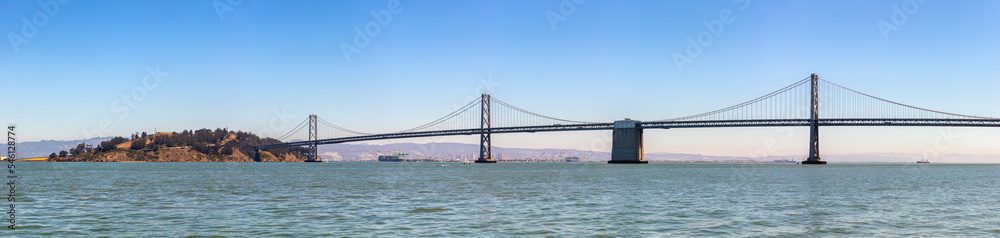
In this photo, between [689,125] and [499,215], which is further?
[689,125]

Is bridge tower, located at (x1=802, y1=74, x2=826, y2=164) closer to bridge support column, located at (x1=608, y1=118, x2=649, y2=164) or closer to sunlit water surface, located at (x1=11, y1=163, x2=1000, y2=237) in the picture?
bridge support column, located at (x1=608, y1=118, x2=649, y2=164)

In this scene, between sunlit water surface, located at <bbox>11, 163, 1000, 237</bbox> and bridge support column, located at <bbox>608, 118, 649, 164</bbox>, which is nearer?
sunlit water surface, located at <bbox>11, 163, 1000, 237</bbox>

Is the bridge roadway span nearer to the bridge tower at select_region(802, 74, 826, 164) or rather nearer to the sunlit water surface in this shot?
the bridge tower at select_region(802, 74, 826, 164)

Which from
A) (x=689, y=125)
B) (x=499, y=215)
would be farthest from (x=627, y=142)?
(x=499, y=215)

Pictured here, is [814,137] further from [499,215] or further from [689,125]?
[499,215]

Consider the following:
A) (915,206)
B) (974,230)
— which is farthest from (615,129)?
(974,230)

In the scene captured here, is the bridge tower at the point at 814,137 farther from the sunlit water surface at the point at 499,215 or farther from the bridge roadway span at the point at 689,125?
the sunlit water surface at the point at 499,215

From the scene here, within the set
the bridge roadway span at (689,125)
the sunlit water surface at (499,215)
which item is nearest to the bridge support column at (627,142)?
the bridge roadway span at (689,125)

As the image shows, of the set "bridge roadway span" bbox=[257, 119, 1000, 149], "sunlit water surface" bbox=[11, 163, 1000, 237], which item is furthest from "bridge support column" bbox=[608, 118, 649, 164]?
"sunlit water surface" bbox=[11, 163, 1000, 237]

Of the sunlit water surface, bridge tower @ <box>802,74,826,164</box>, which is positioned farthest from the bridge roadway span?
the sunlit water surface
